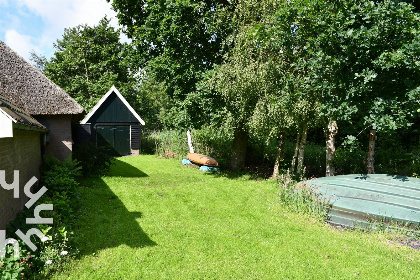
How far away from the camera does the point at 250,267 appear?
4457mm

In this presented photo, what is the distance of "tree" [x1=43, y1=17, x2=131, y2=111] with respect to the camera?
27.3 m

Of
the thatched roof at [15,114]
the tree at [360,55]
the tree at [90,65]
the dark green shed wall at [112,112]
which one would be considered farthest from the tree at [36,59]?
the tree at [360,55]

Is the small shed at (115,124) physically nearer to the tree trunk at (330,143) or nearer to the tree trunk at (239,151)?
the tree trunk at (239,151)

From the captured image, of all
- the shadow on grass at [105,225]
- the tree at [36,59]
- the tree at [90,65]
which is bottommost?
the shadow on grass at [105,225]

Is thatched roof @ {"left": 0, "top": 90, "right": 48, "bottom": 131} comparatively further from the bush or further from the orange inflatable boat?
the orange inflatable boat

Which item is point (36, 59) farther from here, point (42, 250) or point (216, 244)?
point (216, 244)

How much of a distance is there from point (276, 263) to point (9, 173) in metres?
4.96

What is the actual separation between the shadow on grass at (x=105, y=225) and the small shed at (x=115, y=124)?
1149 centimetres

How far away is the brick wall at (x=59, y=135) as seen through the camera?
9.68 m

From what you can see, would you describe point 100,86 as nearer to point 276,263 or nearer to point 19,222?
point 19,222

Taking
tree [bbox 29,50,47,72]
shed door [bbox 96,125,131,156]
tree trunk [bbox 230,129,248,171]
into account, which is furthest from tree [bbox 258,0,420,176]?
tree [bbox 29,50,47,72]

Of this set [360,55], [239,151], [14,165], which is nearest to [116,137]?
[239,151]

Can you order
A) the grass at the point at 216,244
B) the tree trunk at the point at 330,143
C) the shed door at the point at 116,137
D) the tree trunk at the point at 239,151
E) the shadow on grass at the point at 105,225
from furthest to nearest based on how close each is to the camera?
the shed door at the point at 116,137, the tree trunk at the point at 239,151, the tree trunk at the point at 330,143, the shadow on grass at the point at 105,225, the grass at the point at 216,244

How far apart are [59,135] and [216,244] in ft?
25.7
